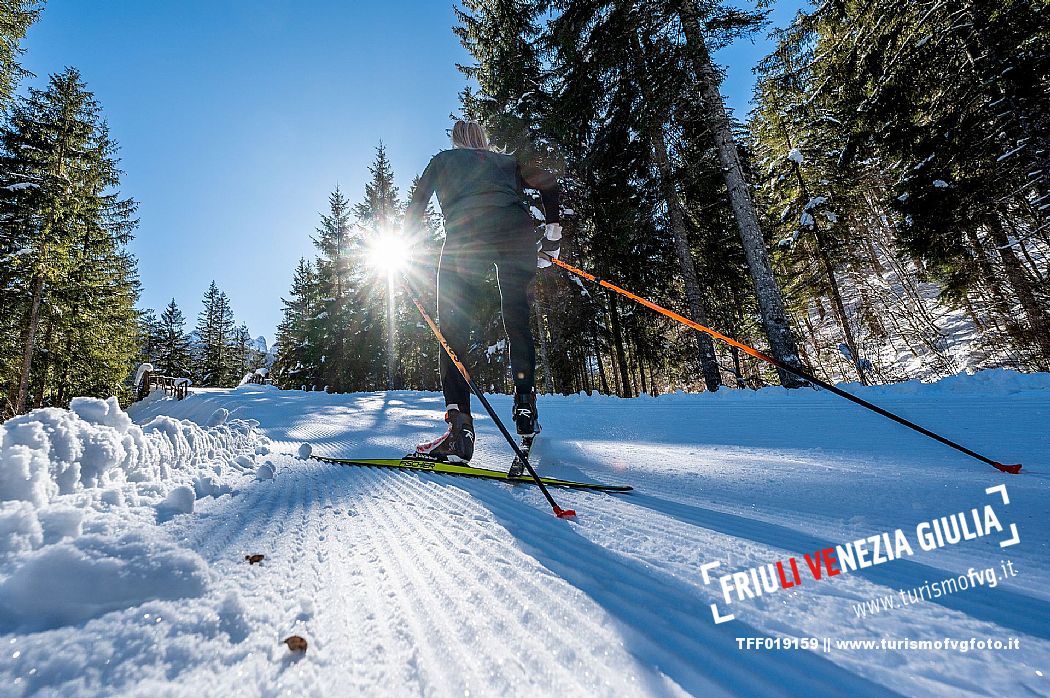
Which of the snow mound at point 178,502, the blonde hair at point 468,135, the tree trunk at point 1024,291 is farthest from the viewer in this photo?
the tree trunk at point 1024,291

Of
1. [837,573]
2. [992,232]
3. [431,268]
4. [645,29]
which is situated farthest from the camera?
[431,268]

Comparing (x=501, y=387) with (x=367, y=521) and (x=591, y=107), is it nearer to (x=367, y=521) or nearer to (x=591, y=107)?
(x=591, y=107)

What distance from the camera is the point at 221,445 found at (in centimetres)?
255

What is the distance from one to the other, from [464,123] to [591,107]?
1028 centimetres

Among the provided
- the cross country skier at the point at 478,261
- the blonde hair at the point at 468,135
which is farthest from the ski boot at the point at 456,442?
the blonde hair at the point at 468,135

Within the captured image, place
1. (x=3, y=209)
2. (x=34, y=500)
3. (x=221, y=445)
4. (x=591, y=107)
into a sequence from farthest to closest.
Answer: (x=3, y=209), (x=591, y=107), (x=221, y=445), (x=34, y=500)

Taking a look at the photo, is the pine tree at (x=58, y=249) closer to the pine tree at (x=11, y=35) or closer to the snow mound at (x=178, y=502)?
the pine tree at (x=11, y=35)

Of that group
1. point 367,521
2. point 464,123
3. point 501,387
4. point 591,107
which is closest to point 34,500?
point 367,521

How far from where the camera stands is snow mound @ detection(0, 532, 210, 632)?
54 cm

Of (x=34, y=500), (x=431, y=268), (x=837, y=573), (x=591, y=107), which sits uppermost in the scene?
(x=591, y=107)

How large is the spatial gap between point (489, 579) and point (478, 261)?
1.98 metres

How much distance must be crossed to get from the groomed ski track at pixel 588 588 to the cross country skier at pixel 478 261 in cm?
72

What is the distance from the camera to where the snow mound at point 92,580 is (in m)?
0.54

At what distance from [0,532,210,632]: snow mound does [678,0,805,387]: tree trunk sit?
782 cm
